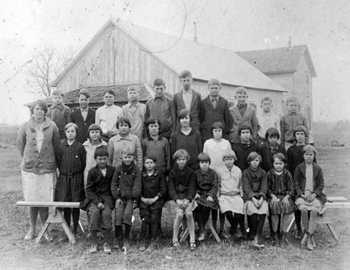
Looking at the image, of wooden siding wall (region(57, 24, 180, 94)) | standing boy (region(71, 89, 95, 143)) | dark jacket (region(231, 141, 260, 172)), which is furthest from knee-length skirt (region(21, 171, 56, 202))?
wooden siding wall (region(57, 24, 180, 94))

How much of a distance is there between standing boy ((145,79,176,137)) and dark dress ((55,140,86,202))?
1.23m

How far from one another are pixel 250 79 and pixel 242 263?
17427 millimetres

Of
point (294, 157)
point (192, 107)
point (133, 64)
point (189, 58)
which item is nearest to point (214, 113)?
point (192, 107)

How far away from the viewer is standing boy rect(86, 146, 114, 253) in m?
5.41

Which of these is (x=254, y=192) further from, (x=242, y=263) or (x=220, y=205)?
(x=242, y=263)

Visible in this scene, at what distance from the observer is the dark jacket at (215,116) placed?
253 inches

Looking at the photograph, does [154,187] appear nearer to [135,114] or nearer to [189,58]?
Result: [135,114]

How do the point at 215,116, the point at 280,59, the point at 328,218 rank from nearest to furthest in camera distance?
1. the point at 328,218
2. the point at 215,116
3. the point at 280,59

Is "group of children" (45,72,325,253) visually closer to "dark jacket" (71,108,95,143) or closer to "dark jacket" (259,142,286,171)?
"dark jacket" (259,142,286,171)

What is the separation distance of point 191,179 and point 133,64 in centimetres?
1117

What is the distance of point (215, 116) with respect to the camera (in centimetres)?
641

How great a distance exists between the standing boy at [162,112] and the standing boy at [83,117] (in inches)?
42.2

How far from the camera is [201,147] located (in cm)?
611

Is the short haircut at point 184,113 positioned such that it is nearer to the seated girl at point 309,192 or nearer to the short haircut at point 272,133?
the short haircut at point 272,133
